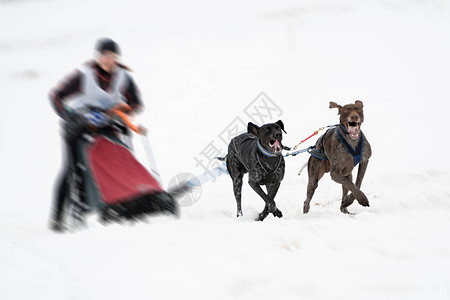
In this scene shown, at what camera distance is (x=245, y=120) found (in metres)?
14.3

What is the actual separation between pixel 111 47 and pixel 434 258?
329cm

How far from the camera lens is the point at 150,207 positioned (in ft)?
13.4

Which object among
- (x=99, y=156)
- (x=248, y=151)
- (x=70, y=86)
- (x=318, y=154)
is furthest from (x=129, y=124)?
(x=318, y=154)

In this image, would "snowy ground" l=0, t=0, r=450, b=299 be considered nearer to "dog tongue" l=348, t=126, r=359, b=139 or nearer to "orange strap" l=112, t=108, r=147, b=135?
"orange strap" l=112, t=108, r=147, b=135

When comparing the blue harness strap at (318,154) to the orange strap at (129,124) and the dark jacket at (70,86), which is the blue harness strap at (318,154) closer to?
the orange strap at (129,124)

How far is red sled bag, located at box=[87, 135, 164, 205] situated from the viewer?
158 inches

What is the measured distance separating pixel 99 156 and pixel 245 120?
10.4 m

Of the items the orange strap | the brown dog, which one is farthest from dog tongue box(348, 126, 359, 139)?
the orange strap

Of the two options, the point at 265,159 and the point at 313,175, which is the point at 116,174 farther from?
the point at 313,175

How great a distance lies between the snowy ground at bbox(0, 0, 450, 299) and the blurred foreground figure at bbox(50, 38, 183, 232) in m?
0.23

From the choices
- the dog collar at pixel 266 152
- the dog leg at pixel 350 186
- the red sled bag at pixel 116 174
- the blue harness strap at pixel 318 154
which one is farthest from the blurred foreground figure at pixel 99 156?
the blue harness strap at pixel 318 154

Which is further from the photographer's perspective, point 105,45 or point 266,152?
point 266,152

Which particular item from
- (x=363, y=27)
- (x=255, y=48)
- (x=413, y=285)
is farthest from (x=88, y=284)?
(x=363, y=27)

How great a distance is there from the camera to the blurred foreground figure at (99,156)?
402 cm
